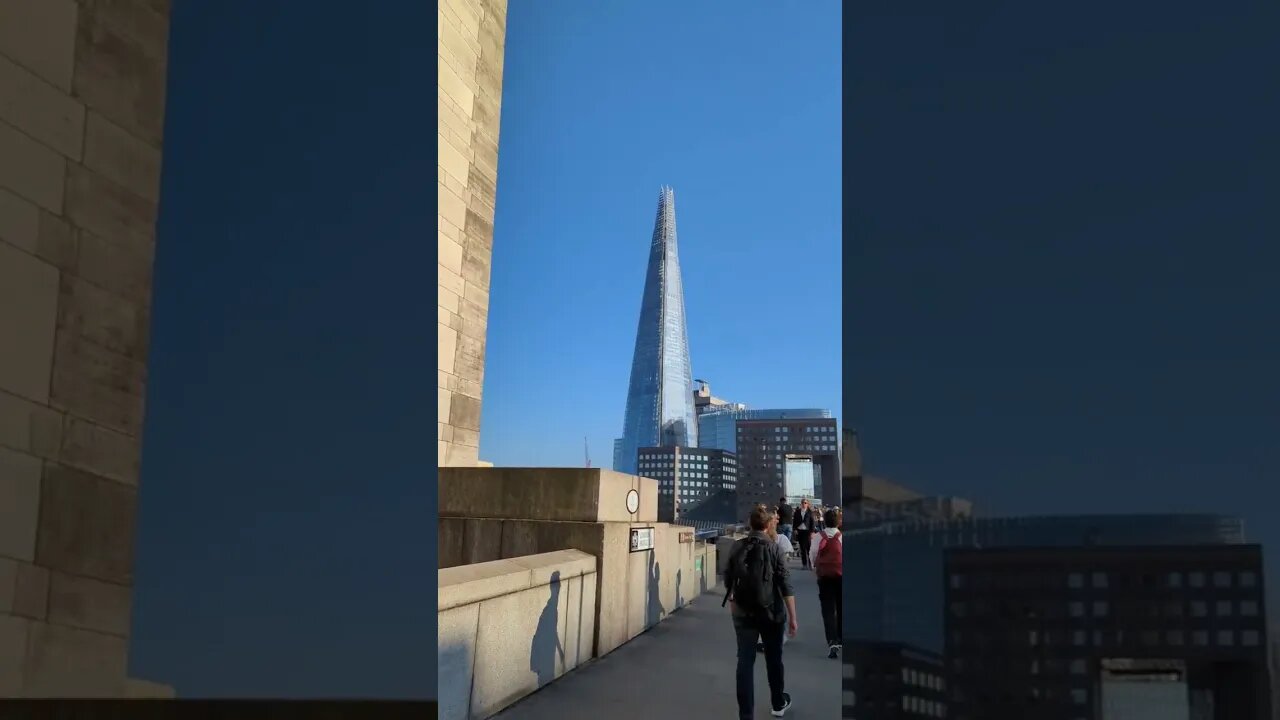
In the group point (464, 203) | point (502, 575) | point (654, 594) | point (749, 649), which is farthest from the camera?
point (464, 203)

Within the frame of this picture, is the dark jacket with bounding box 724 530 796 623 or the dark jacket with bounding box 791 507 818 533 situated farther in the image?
the dark jacket with bounding box 791 507 818 533

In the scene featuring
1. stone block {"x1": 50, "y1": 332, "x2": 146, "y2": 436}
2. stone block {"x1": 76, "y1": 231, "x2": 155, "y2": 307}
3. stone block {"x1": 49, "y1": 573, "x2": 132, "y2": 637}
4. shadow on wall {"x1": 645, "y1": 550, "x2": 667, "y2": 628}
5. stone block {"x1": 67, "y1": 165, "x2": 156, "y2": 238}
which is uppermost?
stone block {"x1": 67, "y1": 165, "x2": 156, "y2": 238}

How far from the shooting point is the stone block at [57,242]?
418 centimetres

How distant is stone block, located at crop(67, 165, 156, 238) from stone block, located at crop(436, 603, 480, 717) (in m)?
2.89

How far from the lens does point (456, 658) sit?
4871mm

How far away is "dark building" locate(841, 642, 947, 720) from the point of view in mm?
4062

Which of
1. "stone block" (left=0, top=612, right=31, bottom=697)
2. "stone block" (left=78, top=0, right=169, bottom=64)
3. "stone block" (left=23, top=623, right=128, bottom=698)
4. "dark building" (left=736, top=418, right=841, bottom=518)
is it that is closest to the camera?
"stone block" (left=0, top=612, right=31, bottom=697)

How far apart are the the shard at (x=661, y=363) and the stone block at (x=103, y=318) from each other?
138m

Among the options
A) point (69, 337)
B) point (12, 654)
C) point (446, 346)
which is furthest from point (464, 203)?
point (12, 654)

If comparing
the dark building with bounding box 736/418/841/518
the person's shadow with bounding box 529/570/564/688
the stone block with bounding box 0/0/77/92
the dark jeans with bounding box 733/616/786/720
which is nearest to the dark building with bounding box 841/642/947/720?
the dark jeans with bounding box 733/616/786/720

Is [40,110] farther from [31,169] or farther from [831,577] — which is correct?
[831,577]

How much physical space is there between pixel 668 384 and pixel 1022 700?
5638 inches

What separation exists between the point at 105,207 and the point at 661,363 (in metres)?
143

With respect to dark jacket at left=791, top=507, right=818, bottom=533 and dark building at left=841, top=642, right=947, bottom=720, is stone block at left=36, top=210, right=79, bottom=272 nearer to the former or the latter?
dark building at left=841, top=642, right=947, bottom=720
